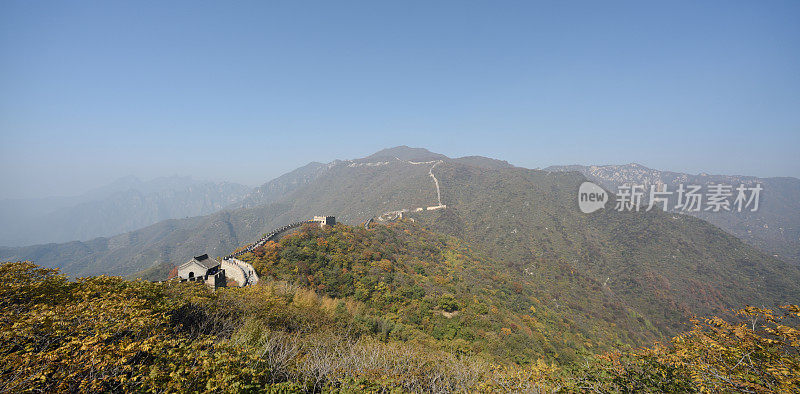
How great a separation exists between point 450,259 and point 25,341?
47.7 meters

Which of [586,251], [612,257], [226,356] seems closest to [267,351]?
[226,356]

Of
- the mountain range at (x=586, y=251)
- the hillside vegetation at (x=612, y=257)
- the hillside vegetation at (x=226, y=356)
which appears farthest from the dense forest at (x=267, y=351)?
the hillside vegetation at (x=612, y=257)

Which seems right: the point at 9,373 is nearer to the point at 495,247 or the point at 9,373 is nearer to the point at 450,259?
the point at 450,259

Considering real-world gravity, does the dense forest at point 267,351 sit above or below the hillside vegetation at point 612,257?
above

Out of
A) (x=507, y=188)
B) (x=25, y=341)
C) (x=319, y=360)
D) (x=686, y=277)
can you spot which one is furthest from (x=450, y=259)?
(x=686, y=277)

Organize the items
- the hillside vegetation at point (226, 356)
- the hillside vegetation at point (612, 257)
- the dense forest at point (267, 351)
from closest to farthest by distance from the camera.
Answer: the hillside vegetation at point (226, 356) < the dense forest at point (267, 351) < the hillside vegetation at point (612, 257)

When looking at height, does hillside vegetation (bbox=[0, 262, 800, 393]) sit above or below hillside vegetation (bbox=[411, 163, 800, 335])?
above

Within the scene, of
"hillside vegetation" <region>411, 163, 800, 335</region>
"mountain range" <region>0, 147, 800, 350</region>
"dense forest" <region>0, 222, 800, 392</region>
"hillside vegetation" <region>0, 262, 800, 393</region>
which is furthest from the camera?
"hillside vegetation" <region>411, 163, 800, 335</region>

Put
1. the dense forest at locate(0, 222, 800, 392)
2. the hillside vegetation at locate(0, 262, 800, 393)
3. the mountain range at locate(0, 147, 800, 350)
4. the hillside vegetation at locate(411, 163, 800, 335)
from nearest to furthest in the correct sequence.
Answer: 1. the hillside vegetation at locate(0, 262, 800, 393)
2. the dense forest at locate(0, 222, 800, 392)
3. the mountain range at locate(0, 147, 800, 350)
4. the hillside vegetation at locate(411, 163, 800, 335)

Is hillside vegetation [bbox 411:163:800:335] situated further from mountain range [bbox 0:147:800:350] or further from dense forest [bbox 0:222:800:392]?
dense forest [bbox 0:222:800:392]

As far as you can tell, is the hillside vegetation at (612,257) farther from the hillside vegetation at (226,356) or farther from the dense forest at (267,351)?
the hillside vegetation at (226,356)

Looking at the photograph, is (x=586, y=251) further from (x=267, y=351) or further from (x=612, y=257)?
(x=267, y=351)

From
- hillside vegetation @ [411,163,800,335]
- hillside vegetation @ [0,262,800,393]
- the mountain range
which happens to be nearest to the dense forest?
hillside vegetation @ [0,262,800,393]

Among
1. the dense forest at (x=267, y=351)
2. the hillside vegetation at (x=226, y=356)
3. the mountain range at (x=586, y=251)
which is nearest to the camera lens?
the hillside vegetation at (x=226, y=356)
